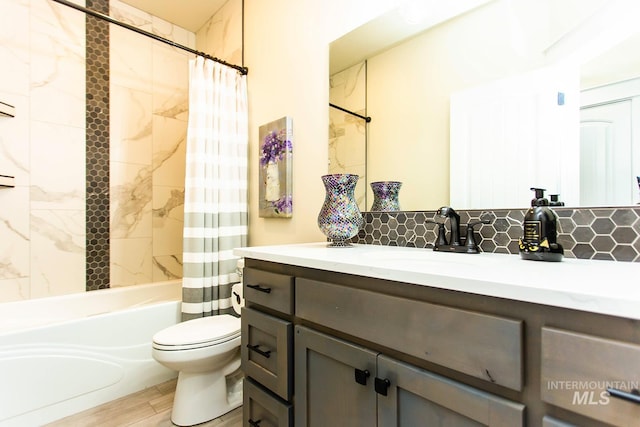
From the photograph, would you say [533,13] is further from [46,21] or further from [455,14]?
[46,21]

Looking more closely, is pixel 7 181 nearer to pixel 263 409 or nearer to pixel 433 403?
pixel 263 409

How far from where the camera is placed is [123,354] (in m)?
1.81

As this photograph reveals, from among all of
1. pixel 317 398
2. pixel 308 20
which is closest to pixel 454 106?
pixel 308 20

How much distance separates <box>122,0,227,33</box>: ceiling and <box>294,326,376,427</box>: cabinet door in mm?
2648

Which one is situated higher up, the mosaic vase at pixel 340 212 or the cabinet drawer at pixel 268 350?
the mosaic vase at pixel 340 212

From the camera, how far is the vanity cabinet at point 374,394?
23.2 inches

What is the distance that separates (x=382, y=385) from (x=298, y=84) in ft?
5.20

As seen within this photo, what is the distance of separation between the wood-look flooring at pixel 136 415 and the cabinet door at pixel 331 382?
2.88 ft

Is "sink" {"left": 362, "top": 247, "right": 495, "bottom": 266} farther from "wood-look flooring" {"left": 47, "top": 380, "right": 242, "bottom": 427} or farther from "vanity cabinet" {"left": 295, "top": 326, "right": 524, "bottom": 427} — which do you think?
"wood-look flooring" {"left": 47, "top": 380, "right": 242, "bottom": 427}

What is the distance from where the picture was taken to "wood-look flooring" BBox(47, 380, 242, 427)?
1.55 m

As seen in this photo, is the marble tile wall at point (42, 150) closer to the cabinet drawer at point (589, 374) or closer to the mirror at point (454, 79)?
the mirror at point (454, 79)

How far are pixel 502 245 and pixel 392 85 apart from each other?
0.85 m

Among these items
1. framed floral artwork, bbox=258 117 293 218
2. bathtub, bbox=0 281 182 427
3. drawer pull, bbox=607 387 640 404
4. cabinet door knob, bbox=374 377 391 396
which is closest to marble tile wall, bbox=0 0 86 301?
bathtub, bbox=0 281 182 427

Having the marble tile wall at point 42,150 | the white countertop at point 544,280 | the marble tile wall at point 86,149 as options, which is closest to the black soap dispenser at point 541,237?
the white countertop at point 544,280
